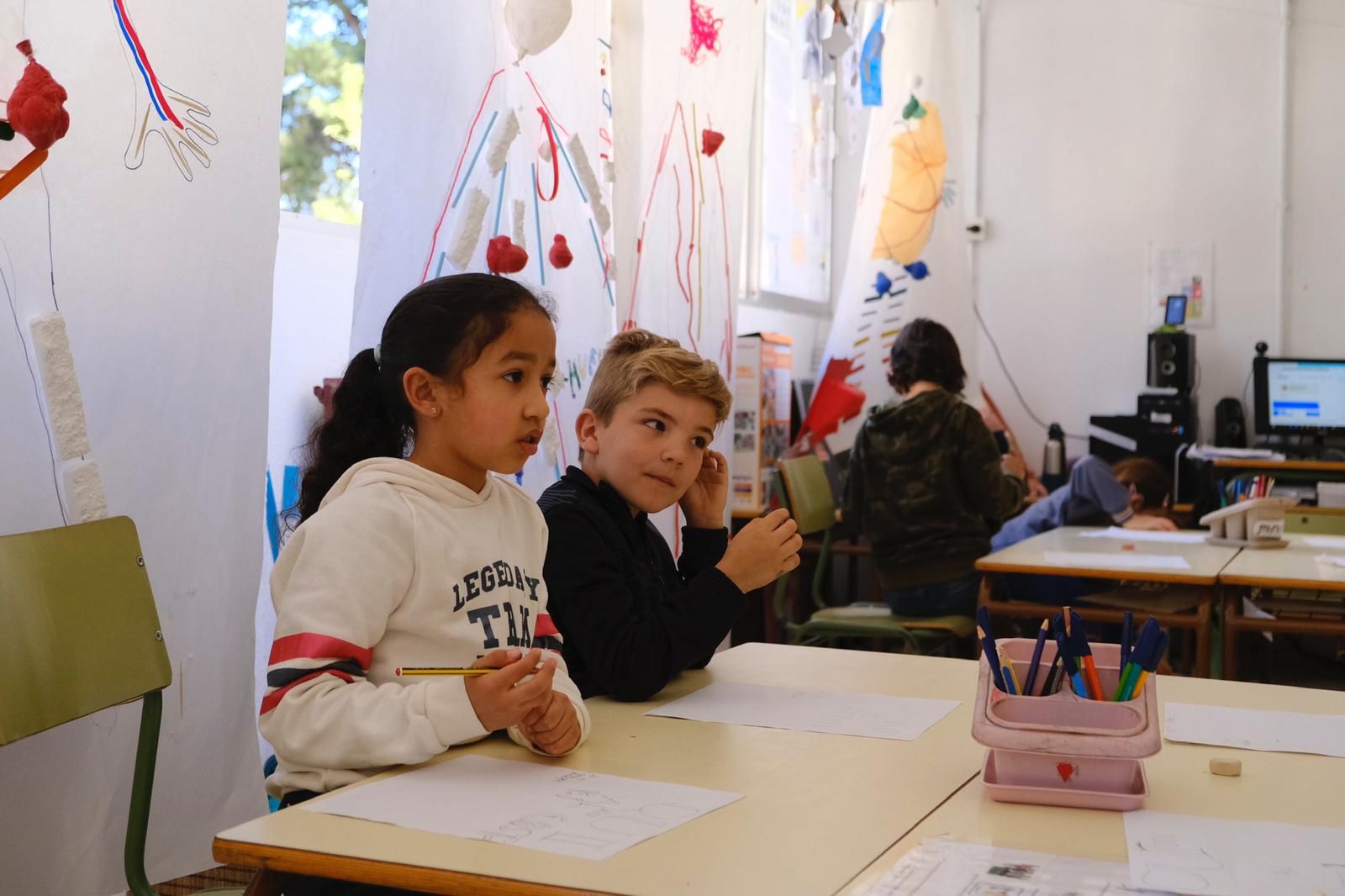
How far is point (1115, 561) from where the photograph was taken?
3188mm

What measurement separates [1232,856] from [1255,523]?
2.88 m

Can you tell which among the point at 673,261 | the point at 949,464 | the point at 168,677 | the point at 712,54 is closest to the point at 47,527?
the point at 168,677

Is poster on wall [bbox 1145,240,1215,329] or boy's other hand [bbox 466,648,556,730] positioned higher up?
poster on wall [bbox 1145,240,1215,329]

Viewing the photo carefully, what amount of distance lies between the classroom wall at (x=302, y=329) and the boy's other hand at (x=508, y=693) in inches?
47.9

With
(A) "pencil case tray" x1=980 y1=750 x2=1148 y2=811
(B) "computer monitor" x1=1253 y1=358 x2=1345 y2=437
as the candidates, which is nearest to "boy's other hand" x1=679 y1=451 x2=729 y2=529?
(A) "pencil case tray" x1=980 y1=750 x2=1148 y2=811

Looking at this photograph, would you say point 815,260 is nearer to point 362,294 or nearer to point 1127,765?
point 362,294

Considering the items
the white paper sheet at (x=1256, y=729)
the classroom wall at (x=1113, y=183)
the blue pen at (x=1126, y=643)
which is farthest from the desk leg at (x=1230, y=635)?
the classroom wall at (x=1113, y=183)

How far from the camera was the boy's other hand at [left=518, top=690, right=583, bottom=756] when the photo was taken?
1226mm

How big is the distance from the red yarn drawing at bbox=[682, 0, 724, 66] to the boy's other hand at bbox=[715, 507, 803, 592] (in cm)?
191

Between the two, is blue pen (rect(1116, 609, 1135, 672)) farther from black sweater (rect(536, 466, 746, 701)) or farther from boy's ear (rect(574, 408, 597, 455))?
boy's ear (rect(574, 408, 597, 455))

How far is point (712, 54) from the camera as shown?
3.31 meters

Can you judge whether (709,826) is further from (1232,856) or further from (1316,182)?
(1316,182)

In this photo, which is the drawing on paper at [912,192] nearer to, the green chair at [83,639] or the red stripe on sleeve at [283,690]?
the green chair at [83,639]

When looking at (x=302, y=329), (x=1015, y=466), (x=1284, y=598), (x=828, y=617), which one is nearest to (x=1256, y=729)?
(x=302, y=329)
